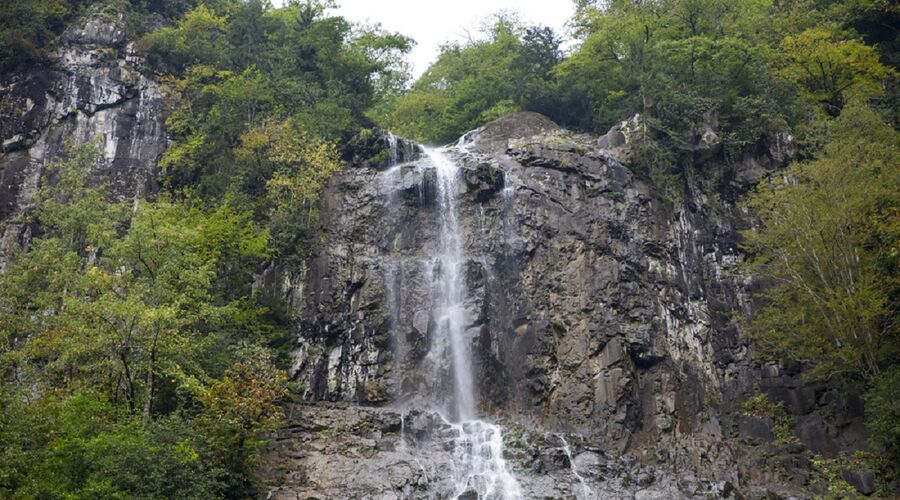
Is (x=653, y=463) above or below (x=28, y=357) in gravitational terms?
below

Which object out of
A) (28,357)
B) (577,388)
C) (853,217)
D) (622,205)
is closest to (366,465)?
(577,388)

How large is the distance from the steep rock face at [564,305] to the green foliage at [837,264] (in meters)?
2.43

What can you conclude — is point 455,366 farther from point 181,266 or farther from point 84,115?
point 84,115

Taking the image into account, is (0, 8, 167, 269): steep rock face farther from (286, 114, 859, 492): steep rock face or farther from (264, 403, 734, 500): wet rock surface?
(264, 403, 734, 500): wet rock surface

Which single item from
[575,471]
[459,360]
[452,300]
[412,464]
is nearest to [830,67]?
[452,300]

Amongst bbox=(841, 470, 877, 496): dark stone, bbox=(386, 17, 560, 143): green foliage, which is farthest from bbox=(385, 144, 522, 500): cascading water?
bbox=(841, 470, 877, 496): dark stone

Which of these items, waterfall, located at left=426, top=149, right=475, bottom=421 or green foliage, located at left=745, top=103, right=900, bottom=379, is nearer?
green foliage, located at left=745, top=103, right=900, bottom=379

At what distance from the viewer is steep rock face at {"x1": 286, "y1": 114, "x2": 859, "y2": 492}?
24.6 meters

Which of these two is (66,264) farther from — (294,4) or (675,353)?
(294,4)

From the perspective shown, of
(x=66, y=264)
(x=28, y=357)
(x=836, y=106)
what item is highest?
(x=836, y=106)

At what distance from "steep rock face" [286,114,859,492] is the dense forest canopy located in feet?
4.83

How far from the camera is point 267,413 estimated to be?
66.5 feet

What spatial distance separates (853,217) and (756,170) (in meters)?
7.85

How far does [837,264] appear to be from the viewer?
23328 millimetres
